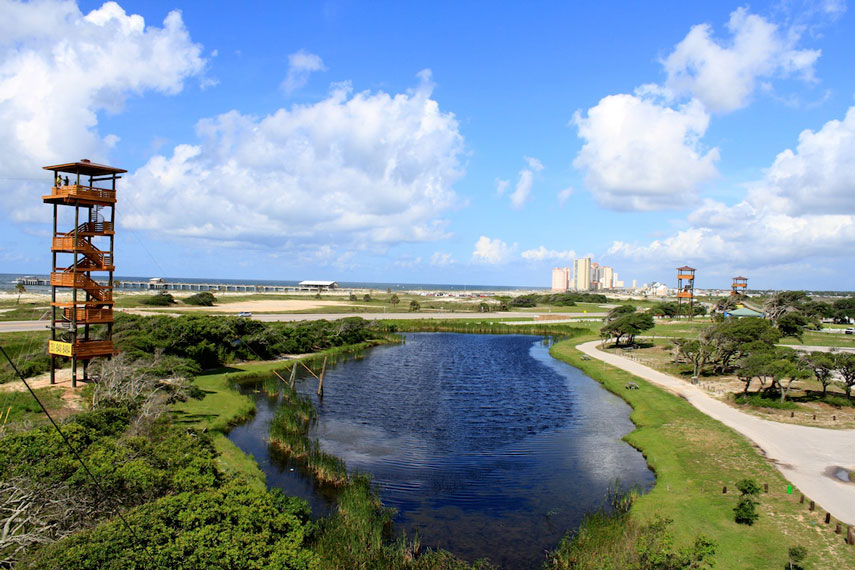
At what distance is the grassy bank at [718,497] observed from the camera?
17.3 m

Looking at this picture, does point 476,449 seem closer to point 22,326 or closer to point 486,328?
point 22,326

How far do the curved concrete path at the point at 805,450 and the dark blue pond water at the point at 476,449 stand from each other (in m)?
6.04

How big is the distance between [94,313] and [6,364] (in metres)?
8.74

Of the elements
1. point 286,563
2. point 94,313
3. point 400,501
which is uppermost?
point 94,313

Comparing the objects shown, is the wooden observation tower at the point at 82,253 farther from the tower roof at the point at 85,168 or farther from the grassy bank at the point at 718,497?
the grassy bank at the point at 718,497

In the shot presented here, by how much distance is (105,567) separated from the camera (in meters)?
11.7

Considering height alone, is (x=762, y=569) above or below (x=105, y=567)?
below

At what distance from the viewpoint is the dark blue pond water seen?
20500 millimetres

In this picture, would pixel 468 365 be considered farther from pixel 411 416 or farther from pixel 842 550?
pixel 842 550

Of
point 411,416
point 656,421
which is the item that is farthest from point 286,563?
point 656,421

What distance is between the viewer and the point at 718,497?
21.7 m

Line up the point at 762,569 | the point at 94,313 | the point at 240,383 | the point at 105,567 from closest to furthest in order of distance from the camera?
the point at 105,567 < the point at 762,569 < the point at 94,313 < the point at 240,383

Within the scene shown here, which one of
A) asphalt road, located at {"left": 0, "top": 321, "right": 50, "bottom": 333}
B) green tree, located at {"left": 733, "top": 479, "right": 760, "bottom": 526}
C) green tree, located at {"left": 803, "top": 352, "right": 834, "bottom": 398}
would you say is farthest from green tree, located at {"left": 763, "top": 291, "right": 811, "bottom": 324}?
asphalt road, located at {"left": 0, "top": 321, "right": 50, "bottom": 333}

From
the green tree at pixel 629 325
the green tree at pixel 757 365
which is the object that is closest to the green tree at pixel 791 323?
the green tree at pixel 629 325
